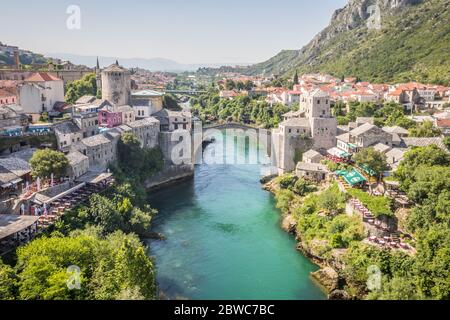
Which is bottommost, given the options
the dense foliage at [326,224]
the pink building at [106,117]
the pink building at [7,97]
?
the dense foliage at [326,224]

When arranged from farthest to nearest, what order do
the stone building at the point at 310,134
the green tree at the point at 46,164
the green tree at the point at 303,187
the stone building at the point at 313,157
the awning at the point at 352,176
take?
the stone building at the point at 310,134, the stone building at the point at 313,157, the green tree at the point at 303,187, the awning at the point at 352,176, the green tree at the point at 46,164

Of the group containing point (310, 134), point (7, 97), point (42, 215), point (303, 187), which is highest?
point (7, 97)

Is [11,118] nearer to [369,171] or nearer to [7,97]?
[7,97]

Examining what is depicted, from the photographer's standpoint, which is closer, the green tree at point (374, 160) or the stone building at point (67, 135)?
the green tree at point (374, 160)

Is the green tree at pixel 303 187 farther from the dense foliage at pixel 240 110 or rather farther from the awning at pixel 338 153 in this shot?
the dense foliage at pixel 240 110

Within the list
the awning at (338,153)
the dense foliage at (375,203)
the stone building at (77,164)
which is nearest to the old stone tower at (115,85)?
the stone building at (77,164)

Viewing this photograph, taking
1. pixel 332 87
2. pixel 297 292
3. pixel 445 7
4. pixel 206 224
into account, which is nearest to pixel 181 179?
pixel 206 224

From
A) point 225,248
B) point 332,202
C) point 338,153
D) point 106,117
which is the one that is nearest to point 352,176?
point 332,202
